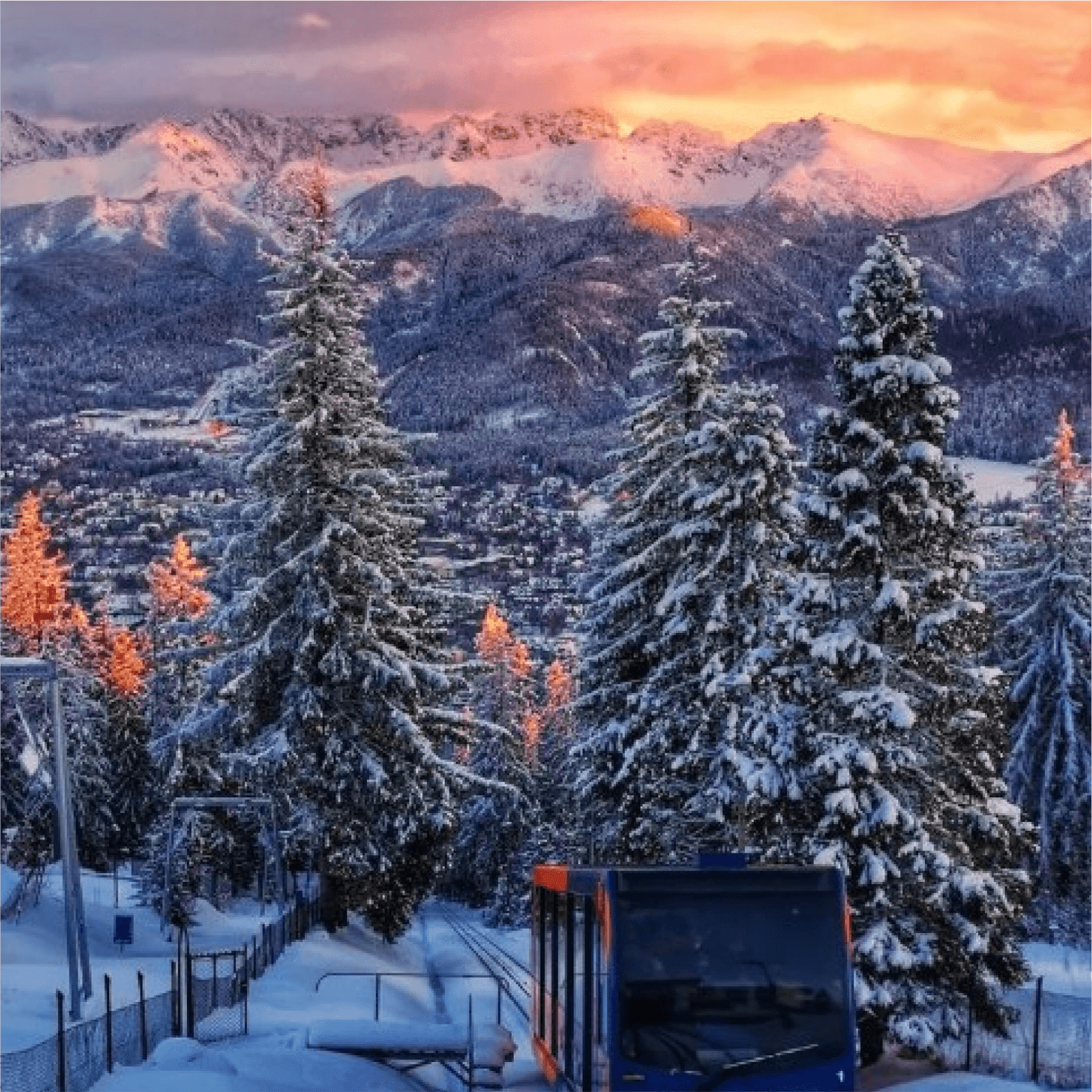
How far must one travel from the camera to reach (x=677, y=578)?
3500 cm

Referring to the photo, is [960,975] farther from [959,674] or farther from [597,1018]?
[597,1018]

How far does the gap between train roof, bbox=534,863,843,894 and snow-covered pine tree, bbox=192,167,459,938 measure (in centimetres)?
2232

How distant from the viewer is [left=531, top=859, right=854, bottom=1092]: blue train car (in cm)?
1622

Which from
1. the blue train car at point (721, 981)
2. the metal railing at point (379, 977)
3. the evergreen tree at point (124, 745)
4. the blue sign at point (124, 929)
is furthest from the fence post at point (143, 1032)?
the evergreen tree at point (124, 745)

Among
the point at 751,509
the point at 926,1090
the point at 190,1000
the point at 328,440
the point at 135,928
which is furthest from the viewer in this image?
the point at 135,928

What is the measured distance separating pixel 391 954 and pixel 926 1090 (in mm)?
25226

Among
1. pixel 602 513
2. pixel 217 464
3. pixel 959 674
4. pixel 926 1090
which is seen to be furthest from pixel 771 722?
pixel 217 464

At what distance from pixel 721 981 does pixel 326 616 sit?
77.2ft

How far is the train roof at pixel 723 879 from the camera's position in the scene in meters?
17.1

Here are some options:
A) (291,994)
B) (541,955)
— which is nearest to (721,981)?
(541,955)

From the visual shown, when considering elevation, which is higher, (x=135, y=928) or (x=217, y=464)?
(x=217, y=464)

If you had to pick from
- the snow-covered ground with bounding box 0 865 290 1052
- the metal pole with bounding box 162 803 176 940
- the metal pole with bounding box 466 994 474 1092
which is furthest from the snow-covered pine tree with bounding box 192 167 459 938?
the metal pole with bounding box 466 994 474 1092

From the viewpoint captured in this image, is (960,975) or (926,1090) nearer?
(926,1090)

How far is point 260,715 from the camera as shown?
40500 mm
